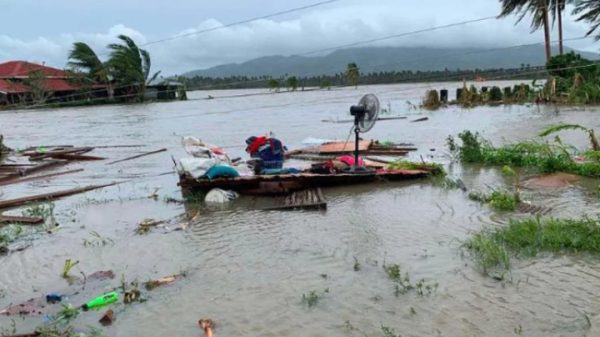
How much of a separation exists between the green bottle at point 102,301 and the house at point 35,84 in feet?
145

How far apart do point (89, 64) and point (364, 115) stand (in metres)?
47.7

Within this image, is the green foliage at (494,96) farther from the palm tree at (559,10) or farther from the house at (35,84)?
the house at (35,84)

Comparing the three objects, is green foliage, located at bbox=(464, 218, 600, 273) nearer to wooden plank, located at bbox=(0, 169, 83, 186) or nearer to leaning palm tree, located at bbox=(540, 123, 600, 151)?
leaning palm tree, located at bbox=(540, 123, 600, 151)

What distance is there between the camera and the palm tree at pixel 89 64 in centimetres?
5203

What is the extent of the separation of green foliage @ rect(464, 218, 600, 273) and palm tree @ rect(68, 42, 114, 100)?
5014cm

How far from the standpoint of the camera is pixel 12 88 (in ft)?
163

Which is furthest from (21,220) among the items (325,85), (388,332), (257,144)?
(325,85)

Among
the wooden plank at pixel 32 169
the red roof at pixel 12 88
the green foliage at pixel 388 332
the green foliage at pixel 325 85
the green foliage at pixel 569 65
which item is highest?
the red roof at pixel 12 88

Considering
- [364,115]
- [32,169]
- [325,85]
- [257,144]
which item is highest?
[325,85]

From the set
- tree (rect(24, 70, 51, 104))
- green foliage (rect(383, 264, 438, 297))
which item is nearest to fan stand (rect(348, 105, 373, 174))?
green foliage (rect(383, 264, 438, 297))

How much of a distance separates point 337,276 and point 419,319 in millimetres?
1260

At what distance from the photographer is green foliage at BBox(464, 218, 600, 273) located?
19.1ft

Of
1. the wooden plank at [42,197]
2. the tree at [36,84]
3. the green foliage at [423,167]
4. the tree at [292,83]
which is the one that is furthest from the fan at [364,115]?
the tree at [292,83]

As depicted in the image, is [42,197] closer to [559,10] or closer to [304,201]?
[304,201]
